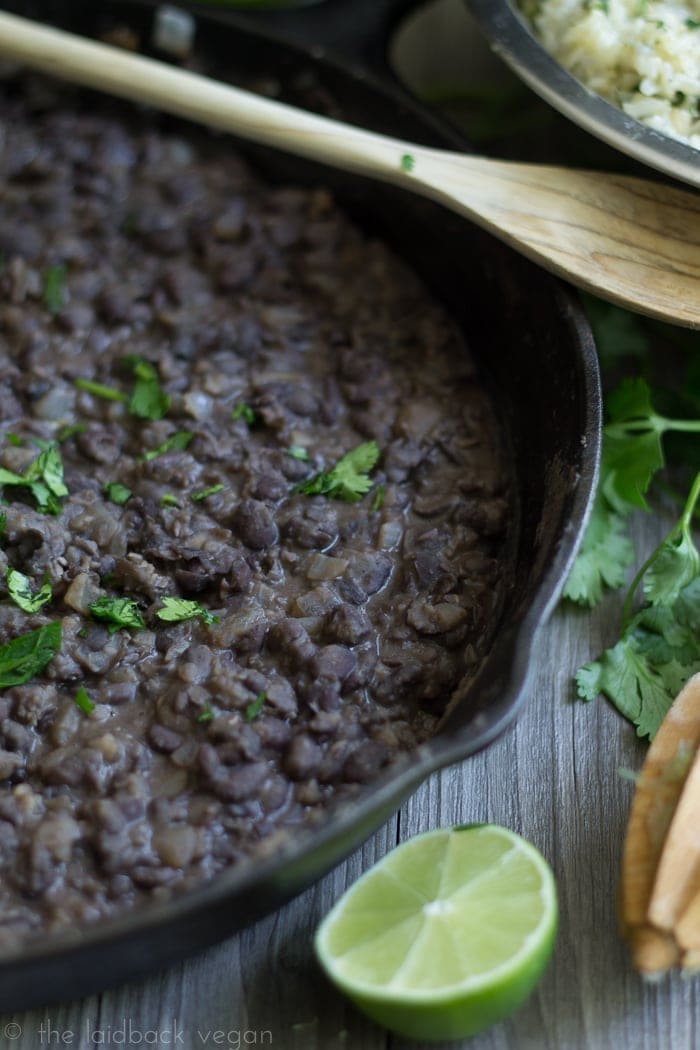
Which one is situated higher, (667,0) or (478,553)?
(667,0)

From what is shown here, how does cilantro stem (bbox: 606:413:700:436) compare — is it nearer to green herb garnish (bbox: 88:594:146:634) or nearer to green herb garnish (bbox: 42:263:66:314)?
green herb garnish (bbox: 88:594:146:634)

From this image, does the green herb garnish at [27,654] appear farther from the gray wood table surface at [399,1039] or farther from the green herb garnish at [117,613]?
the gray wood table surface at [399,1039]

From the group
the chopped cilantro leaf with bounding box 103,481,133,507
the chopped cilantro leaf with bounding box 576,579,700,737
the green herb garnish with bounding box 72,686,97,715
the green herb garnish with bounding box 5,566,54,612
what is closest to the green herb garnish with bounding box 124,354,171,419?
the chopped cilantro leaf with bounding box 103,481,133,507

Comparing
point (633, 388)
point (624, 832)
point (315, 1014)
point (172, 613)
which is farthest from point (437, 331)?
point (315, 1014)

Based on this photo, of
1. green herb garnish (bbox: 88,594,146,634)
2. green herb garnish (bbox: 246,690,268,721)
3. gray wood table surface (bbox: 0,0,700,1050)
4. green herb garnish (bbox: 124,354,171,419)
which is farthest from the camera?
green herb garnish (bbox: 124,354,171,419)

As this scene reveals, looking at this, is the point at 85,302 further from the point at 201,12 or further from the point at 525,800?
the point at 525,800

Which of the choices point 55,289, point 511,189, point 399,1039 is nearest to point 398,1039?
point 399,1039
